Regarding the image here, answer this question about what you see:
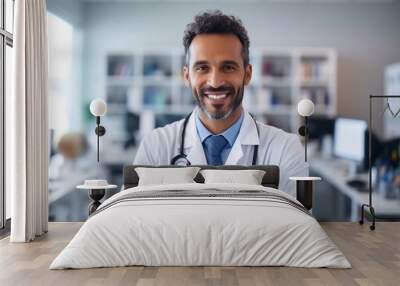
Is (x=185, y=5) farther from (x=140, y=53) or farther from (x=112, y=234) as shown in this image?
(x=112, y=234)

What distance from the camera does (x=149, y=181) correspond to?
648 centimetres

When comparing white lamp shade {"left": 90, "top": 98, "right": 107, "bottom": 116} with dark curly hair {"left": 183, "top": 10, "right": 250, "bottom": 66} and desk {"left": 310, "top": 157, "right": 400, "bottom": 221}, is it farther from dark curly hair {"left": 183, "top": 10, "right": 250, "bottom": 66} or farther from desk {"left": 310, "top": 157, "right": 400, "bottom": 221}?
desk {"left": 310, "top": 157, "right": 400, "bottom": 221}

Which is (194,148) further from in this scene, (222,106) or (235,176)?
(235,176)

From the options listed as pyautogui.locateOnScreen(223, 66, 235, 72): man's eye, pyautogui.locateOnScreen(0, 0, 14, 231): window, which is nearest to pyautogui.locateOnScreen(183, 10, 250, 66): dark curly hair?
pyautogui.locateOnScreen(223, 66, 235, 72): man's eye

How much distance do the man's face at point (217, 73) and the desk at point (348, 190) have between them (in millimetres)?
1484

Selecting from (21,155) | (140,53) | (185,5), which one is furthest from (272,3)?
(21,155)

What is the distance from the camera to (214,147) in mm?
6957

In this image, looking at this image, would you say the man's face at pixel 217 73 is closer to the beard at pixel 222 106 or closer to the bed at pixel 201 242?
the beard at pixel 222 106

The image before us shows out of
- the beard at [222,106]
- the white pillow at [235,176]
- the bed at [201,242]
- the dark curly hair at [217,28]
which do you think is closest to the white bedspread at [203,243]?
the bed at [201,242]

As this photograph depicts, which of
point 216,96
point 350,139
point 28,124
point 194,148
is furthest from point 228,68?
point 28,124

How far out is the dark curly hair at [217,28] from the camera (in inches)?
279

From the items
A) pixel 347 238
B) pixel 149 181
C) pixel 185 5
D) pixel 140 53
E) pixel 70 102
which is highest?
pixel 185 5

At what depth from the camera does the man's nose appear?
6.88 meters

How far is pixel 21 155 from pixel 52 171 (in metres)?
2.32
